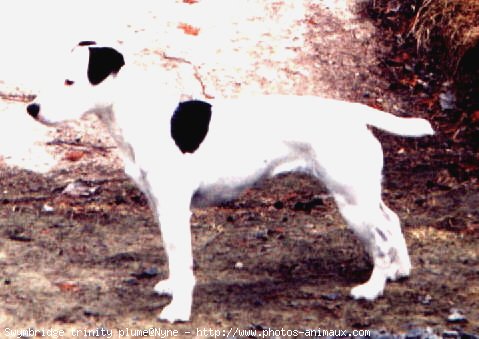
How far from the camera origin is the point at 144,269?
6.21 m

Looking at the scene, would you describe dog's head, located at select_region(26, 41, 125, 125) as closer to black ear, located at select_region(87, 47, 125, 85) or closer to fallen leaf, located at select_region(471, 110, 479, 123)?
black ear, located at select_region(87, 47, 125, 85)

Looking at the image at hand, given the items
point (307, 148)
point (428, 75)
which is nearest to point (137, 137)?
point (307, 148)

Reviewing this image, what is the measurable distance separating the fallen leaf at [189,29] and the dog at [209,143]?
3835mm

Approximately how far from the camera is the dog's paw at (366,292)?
5.62 metres

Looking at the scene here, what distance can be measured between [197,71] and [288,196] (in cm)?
178

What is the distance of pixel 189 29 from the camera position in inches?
369

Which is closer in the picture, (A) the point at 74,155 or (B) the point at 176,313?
(B) the point at 176,313

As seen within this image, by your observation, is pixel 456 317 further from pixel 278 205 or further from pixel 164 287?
pixel 278 205

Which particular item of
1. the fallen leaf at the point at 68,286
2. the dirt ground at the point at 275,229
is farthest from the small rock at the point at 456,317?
the fallen leaf at the point at 68,286

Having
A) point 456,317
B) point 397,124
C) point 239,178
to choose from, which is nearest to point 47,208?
point 239,178

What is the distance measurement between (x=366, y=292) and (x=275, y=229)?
4.69 ft

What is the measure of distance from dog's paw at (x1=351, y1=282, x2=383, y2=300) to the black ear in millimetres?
1621

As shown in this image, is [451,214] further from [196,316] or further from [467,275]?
[196,316]

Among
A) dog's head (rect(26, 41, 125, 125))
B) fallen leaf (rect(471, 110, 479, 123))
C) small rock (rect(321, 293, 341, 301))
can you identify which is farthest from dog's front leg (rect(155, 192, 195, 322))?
fallen leaf (rect(471, 110, 479, 123))
